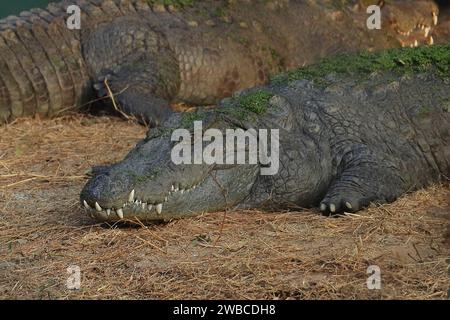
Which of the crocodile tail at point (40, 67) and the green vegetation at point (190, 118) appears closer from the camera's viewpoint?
the green vegetation at point (190, 118)

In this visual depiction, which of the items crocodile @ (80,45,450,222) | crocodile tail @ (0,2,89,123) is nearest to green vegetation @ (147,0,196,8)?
crocodile tail @ (0,2,89,123)

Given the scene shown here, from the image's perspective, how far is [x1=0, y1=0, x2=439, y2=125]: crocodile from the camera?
24.9 ft

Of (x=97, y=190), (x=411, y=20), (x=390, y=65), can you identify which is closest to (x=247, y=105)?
(x=390, y=65)

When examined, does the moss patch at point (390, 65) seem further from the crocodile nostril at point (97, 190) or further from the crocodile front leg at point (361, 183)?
the crocodile nostril at point (97, 190)

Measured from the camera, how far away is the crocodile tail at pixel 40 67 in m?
7.58

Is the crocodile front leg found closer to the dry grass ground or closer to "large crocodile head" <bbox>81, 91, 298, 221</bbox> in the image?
the dry grass ground

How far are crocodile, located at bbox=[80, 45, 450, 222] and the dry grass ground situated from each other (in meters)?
0.14

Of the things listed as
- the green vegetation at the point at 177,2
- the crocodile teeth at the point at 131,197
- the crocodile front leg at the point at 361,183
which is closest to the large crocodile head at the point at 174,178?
the crocodile teeth at the point at 131,197

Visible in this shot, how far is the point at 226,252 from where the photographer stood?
449 cm

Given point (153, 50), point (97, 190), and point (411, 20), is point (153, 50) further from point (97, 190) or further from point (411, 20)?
point (97, 190)

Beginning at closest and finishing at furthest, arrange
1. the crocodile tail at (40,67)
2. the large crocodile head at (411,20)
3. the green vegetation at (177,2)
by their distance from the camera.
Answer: the crocodile tail at (40,67) → the green vegetation at (177,2) → the large crocodile head at (411,20)

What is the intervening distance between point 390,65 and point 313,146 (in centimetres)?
83
